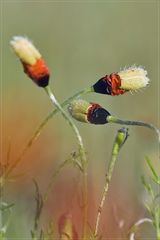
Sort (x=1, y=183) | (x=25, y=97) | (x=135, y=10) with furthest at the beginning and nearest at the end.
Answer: (x=135, y=10) → (x=25, y=97) → (x=1, y=183)

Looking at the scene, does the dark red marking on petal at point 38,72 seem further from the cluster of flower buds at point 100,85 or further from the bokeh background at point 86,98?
the bokeh background at point 86,98

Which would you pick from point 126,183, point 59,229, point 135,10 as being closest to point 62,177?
point 126,183

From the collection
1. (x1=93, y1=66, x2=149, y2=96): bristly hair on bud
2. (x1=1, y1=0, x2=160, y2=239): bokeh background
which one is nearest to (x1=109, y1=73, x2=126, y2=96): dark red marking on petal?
(x1=93, y1=66, x2=149, y2=96): bristly hair on bud

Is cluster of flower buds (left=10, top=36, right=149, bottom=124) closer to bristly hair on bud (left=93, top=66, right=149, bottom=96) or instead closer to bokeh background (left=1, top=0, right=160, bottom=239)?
bristly hair on bud (left=93, top=66, right=149, bottom=96)

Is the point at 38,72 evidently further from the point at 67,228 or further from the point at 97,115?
the point at 67,228

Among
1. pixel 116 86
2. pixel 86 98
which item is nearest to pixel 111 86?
pixel 116 86

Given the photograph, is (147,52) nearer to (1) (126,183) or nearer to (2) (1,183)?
(1) (126,183)
